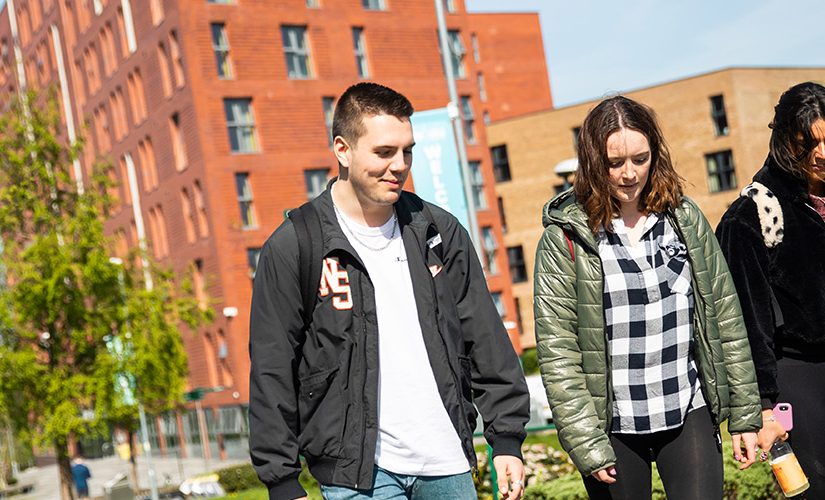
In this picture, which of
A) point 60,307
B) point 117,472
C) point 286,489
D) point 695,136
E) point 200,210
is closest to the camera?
point 286,489

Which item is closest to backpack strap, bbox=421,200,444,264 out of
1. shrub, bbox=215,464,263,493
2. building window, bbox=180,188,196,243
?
shrub, bbox=215,464,263,493

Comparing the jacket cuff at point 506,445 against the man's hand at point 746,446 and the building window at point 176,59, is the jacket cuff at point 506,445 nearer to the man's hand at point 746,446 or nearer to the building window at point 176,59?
the man's hand at point 746,446

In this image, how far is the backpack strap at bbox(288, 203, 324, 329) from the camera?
374 cm

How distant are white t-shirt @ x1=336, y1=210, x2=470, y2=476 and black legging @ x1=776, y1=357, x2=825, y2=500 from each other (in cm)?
153

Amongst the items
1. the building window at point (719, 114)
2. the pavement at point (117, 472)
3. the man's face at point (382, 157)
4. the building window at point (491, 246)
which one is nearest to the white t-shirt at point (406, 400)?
the man's face at point (382, 157)

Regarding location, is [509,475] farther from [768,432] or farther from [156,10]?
[156,10]

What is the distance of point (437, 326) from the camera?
379 cm

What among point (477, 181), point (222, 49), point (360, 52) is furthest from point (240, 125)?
point (477, 181)

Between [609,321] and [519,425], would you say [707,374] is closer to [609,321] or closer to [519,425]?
[609,321]

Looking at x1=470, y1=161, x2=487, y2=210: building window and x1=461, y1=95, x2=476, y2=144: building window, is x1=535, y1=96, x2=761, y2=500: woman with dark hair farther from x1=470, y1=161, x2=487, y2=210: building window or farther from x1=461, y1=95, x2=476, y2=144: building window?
x1=470, y1=161, x2=487, y2=210: building window

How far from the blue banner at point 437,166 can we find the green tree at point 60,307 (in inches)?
654

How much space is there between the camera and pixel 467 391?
153 inches

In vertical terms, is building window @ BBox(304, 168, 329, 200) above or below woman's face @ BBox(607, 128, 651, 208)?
above

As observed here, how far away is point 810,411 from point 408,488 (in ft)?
5.71
